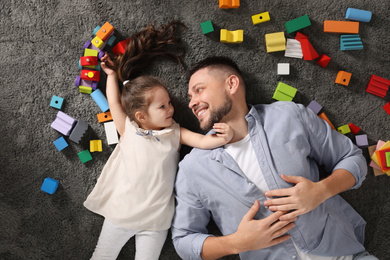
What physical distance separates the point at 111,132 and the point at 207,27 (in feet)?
2.44

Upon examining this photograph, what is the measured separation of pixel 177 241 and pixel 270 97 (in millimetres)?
876

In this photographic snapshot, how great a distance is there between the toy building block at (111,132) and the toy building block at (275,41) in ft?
3.00

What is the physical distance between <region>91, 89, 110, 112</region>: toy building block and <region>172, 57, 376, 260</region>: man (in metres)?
0.49

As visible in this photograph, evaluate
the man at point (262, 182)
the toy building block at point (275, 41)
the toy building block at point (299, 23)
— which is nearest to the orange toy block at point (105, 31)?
the man at point (262, 182)

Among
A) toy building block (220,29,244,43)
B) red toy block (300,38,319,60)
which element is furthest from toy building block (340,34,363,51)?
toy building block (220,29,244,43)

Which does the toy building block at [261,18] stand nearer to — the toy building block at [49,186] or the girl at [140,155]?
the girl at [140,155]

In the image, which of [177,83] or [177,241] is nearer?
[177,241]

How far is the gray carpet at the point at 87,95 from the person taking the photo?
1.56 metres

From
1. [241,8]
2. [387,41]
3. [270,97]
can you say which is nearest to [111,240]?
[270,97]

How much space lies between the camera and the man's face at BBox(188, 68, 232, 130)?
1.35 m

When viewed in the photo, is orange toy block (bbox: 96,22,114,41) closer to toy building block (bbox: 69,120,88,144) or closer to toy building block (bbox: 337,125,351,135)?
toy building block (bbox: 69,120,88,144)

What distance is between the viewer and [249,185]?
131 centimetres

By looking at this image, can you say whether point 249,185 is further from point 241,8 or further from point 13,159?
point 13,159

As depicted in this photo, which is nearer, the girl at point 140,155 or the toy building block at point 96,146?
the girl at point 140,155
